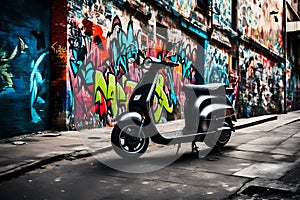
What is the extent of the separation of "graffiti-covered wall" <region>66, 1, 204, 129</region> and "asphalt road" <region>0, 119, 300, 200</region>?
5.57 ft

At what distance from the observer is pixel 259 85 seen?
20766 millimetres


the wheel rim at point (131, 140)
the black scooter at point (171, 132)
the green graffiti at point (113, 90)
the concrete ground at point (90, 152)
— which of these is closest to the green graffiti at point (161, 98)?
the green graffiti at point (113, 90)

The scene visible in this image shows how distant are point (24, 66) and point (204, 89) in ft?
12.6

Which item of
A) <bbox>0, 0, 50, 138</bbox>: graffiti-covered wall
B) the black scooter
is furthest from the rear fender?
<bbox>0, 0, 50, 138</bbox>: graffiti-covered wall

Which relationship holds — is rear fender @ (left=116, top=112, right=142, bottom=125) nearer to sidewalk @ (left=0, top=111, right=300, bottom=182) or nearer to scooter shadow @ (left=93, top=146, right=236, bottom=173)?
scooter shadow @ (left=93, top=146, right=236, bottom=173)

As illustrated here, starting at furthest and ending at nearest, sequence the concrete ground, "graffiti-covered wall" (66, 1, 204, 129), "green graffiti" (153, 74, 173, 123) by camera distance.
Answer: "green graffiti" (153, 74, 173, 123), "graffiti-covered wall" (66, 1, 204, 129), the concrete ground

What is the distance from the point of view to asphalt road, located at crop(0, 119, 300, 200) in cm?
359

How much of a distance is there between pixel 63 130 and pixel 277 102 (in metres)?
20.3

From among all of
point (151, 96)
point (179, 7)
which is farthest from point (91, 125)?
point (179, 7)

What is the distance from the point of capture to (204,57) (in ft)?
46.7

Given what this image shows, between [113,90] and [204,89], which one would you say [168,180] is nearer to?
[204,89]

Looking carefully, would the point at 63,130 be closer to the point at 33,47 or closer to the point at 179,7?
the point at 33,47

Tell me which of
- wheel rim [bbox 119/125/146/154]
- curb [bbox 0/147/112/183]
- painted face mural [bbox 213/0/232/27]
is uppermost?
painted face mural [bbox 213/0/232/27]

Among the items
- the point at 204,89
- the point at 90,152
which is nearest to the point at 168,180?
the point at 90,152
